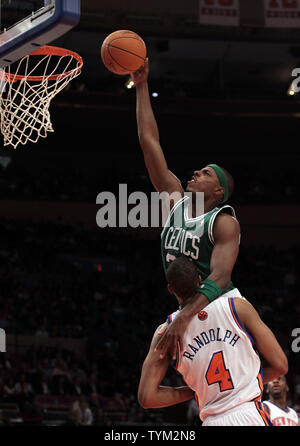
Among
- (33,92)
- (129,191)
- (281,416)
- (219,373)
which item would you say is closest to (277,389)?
(281,416)

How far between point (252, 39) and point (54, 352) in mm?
8778

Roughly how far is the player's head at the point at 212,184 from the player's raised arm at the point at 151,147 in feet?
0.57

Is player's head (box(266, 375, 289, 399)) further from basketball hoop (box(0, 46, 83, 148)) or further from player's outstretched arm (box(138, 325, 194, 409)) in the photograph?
basketball hoop (box(0, 46, 83, 148))

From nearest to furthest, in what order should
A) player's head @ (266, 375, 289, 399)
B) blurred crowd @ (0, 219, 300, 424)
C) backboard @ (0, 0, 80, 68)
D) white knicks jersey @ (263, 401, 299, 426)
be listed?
1. backboard @ (0, 0, 80, 68)
2. white knicks jersey @ (263, 401, 299, 426)
3. player's head @ (266, 375, 289, 399)
4. blurred crowd @ (0, 219, 300, 424)

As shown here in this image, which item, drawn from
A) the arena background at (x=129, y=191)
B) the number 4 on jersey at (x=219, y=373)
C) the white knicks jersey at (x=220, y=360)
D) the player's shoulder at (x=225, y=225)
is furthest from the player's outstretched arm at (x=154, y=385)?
the arena background at (x=129, y=191)

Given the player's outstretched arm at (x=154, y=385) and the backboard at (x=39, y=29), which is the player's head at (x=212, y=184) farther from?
the backboard at (x=39, y=29)

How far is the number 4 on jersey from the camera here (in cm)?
308

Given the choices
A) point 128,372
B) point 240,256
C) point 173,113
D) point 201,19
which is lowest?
point 128,372

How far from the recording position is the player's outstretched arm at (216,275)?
314cm

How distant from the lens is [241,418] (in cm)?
301

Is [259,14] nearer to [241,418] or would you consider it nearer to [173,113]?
[173,113]

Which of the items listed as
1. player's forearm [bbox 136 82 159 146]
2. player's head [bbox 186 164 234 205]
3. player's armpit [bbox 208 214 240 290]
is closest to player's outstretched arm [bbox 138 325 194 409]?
player's armpit [bbox 208 214 240 290]

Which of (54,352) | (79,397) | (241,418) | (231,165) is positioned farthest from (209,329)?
(231,165)

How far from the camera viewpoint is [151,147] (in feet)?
12.2
